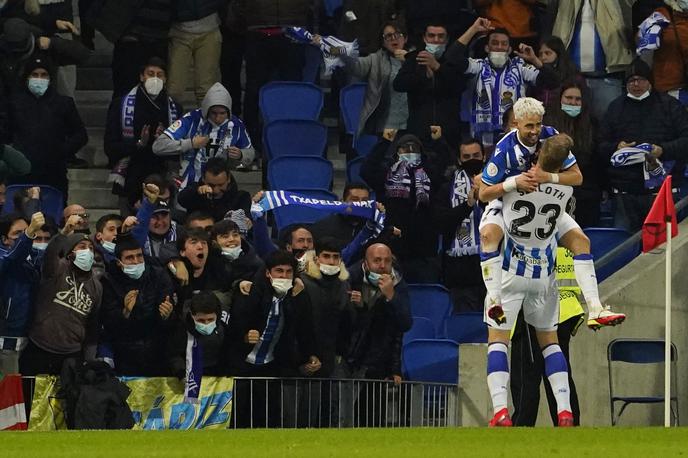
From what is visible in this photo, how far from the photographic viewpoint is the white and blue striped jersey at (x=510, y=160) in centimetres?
1553

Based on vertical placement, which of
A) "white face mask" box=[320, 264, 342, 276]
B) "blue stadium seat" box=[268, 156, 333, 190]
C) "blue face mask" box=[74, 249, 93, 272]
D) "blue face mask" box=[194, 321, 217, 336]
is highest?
"blue stadium seat" box=[268, 156, 333, 190]

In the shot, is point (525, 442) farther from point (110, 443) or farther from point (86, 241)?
point (86, 241)

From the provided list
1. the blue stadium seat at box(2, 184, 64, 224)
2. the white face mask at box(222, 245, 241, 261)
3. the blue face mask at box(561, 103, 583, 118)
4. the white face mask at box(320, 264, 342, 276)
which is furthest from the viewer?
the blue face mask at box(561, 103, 583, 118)

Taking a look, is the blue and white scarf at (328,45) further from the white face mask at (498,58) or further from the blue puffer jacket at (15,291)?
the blue puffer jacket at (15,291)

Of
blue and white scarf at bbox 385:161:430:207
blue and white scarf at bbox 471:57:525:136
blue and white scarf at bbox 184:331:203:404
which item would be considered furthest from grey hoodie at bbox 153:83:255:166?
blue and white scarf at bbox 184:331:203:404

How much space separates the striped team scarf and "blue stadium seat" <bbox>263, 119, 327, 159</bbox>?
5.41ft

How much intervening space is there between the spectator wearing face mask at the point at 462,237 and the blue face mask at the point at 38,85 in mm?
3927

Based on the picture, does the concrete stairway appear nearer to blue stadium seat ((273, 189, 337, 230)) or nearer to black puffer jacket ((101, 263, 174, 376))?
blue stadium seat ((273, 189, 337, 230))

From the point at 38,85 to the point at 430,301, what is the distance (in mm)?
4353

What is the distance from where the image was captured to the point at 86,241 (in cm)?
1702

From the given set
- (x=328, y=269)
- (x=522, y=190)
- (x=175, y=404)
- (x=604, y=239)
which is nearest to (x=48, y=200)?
(x=328, y=269)

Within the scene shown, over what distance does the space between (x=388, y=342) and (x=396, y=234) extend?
160 centimetres

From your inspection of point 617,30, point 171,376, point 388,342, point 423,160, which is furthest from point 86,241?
point 617,30

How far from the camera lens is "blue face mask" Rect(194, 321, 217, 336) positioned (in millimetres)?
16875
